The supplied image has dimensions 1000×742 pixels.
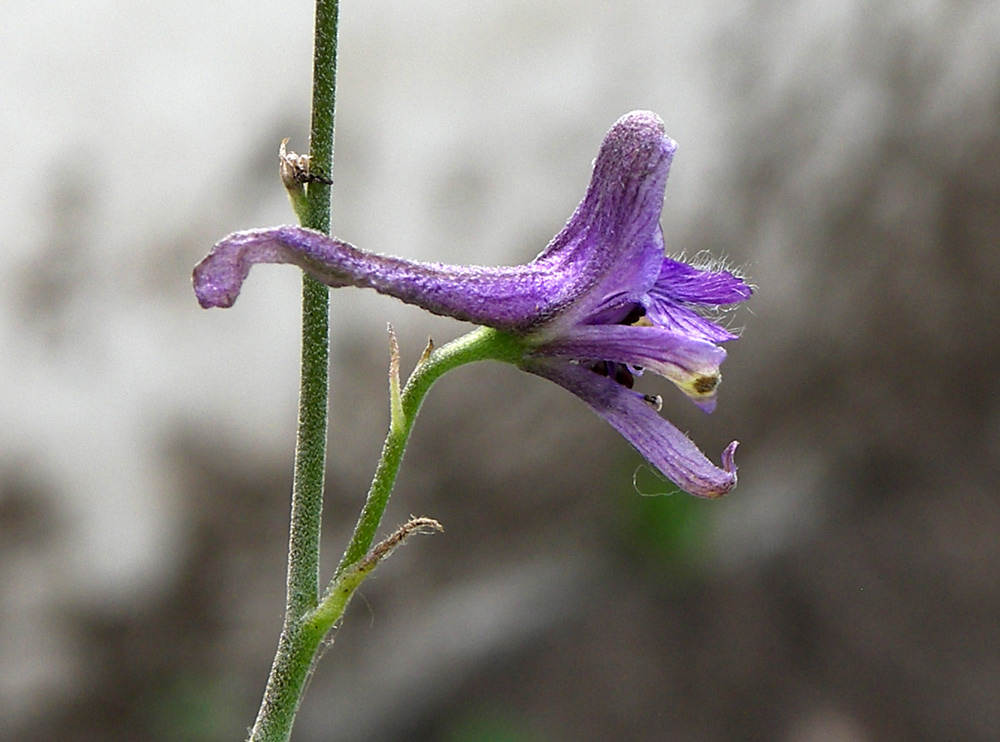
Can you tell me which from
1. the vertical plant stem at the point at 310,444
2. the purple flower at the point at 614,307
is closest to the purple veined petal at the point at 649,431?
the purple flower at the point at 614,307

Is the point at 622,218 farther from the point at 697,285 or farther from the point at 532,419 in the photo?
the point at 532,419

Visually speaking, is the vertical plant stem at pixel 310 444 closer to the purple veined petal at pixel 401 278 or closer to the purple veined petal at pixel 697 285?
the purple veined petal at pixel 401 278

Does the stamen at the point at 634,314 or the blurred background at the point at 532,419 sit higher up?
the stamen at the point at 634,314

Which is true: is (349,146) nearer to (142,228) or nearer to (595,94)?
(142,228)

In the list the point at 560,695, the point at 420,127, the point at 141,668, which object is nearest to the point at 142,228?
the point at 420,127

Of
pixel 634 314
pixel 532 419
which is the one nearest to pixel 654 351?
pixel 634 314

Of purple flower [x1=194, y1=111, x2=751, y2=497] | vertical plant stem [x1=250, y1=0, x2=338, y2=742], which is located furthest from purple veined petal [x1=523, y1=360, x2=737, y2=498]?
vertical plant stem [x1=250, y1=0, x2=338, y2=742]

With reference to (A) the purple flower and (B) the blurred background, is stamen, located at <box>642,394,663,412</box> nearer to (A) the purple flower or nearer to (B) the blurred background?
(A) the purple flower
